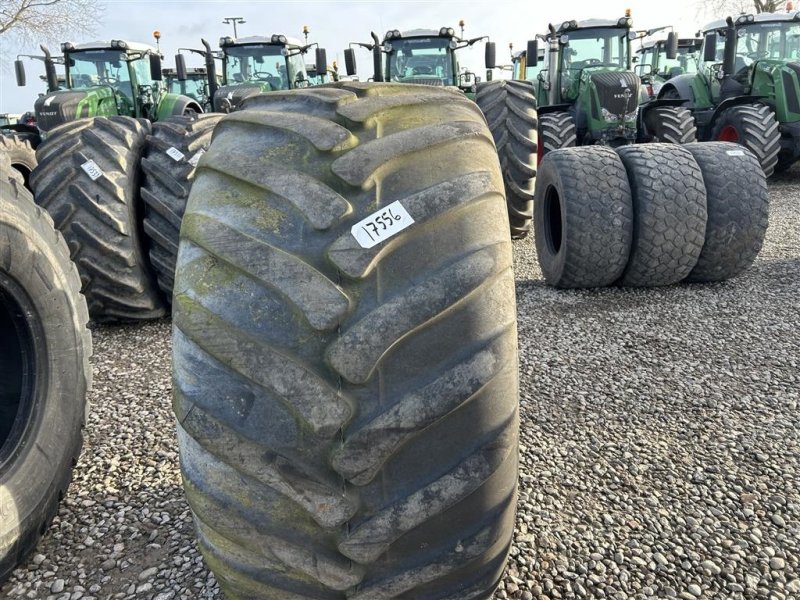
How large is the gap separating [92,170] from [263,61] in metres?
7.36

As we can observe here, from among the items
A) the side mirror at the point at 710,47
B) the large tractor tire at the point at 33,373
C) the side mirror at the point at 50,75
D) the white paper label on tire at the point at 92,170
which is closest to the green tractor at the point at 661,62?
the side mirror at the point at 710,47

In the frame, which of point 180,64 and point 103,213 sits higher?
point 180,64

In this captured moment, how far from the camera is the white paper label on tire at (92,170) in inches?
156

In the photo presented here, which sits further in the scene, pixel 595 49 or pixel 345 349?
pixel 595 49

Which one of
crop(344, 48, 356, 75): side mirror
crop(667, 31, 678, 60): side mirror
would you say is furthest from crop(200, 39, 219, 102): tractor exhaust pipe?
crop(667, 31, 678, 60): side mirror

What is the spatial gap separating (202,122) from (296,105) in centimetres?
335

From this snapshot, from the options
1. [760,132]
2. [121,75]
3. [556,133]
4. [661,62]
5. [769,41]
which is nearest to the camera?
[556,133]

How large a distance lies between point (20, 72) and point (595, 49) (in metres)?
9.44

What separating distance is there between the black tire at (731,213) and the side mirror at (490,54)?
5.37 meters

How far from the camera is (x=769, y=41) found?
10.5m

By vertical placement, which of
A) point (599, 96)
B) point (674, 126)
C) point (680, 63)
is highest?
point (680, 63)

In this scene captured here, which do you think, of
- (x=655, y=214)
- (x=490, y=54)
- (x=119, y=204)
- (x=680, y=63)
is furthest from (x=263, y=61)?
(x=680, y=63)

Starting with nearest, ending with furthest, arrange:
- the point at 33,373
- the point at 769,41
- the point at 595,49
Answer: the point at 33,373 < the point at 595,49 < the point at 769,41

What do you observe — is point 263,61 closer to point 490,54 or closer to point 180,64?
point 180,64
